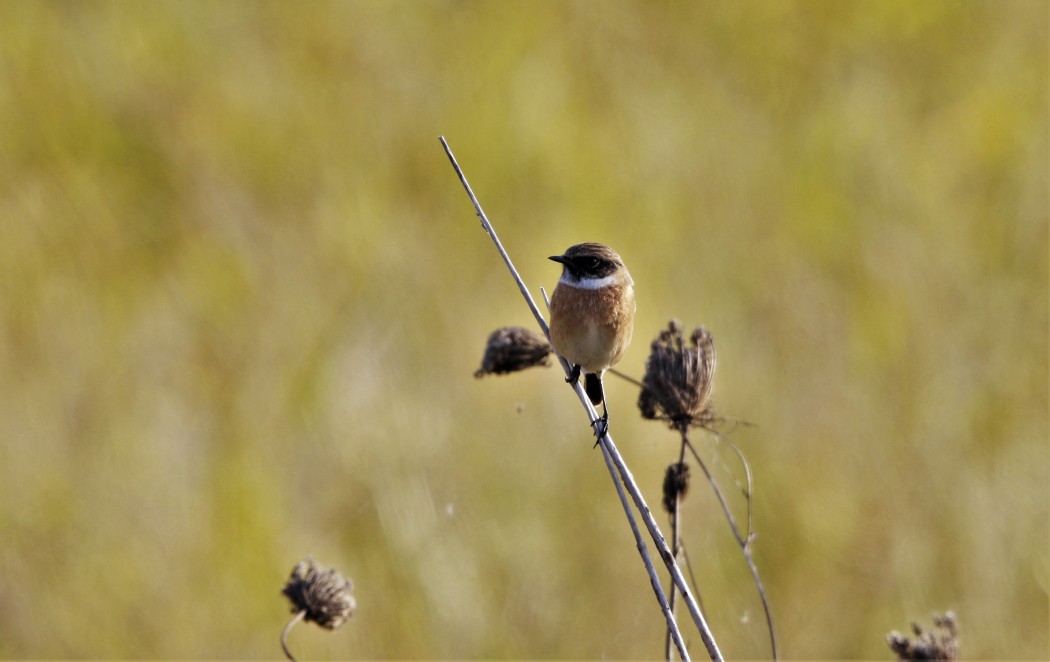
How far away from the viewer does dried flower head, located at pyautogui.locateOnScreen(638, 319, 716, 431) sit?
2.64m

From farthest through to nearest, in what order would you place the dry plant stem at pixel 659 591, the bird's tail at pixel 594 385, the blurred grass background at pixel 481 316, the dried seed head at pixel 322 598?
the blurred grass background at pixel 481 316
the bird's tail at pixel 594 385
the dried seed head at pixel 322 598
the dry plant stem at pixel 659 591

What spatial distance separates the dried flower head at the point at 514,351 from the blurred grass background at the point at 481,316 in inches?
73.1

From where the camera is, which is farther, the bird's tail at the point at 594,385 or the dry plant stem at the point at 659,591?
the bird's tail at the point at 594,385

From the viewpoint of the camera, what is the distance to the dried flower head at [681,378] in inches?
104

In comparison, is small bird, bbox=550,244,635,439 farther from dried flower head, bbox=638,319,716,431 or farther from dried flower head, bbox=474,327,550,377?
dried flower head, bbox=638,319,716,431

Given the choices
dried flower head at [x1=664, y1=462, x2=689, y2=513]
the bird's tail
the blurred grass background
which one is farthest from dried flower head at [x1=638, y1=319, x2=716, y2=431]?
the blurred grass background

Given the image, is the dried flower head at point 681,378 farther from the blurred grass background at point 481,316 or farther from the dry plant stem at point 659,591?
the blurred grass background at point 481,316

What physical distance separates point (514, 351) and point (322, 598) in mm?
804

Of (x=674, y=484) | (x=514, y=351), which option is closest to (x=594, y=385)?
(x=514, y=351)

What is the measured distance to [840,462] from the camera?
5.29 m

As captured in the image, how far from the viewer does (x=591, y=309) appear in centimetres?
347

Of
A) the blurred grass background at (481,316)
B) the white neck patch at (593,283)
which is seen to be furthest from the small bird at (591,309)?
the blurred grass background at (481,316)

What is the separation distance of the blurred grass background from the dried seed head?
2.10m

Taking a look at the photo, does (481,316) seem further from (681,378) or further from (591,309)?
(681,378)
